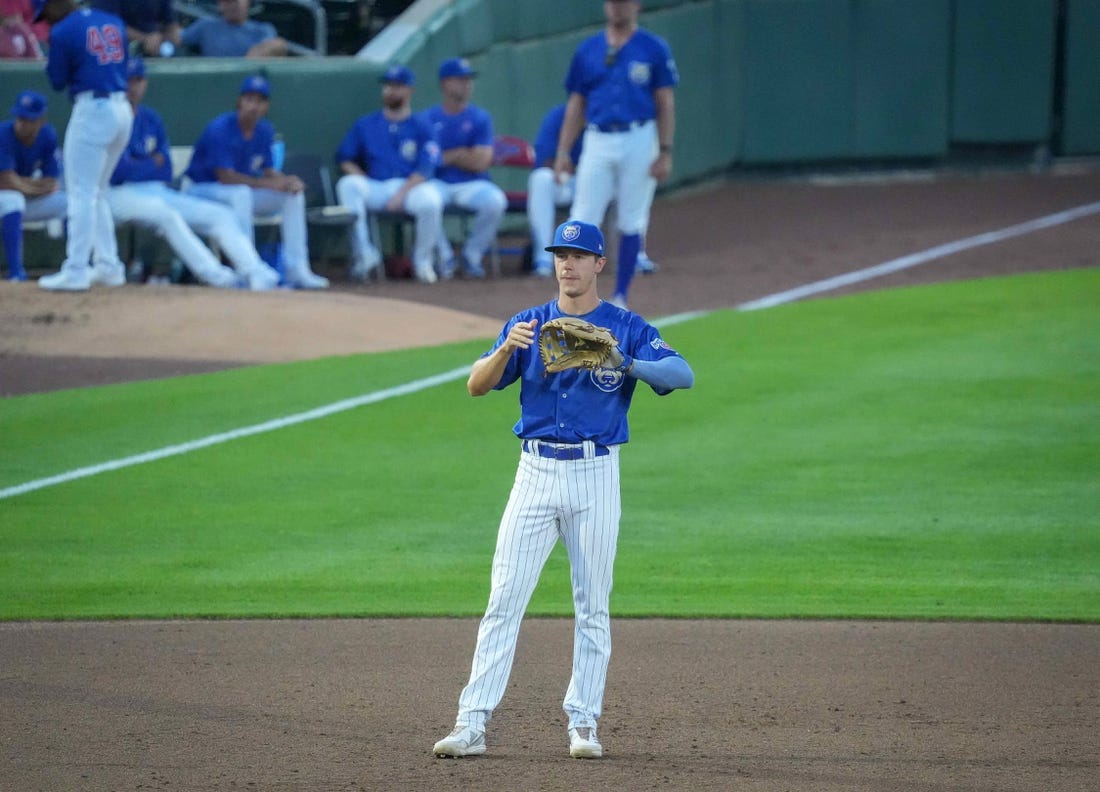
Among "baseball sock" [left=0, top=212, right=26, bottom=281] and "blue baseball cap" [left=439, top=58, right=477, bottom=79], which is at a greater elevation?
"blue baseball cap" [left=439, top=58, right=477, bottom=79]

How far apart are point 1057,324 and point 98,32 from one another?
7.02 m

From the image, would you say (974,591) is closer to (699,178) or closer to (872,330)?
(872,330)

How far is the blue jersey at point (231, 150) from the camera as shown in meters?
12.9

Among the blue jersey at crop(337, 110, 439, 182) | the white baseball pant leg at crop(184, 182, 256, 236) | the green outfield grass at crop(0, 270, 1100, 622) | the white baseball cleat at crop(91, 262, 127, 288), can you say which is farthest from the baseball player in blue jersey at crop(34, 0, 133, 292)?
the blue jersey at crop(337, 110, 439, 182)

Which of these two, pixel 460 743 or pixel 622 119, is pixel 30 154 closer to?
pixel 622 119

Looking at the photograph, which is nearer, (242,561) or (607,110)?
(242,561)

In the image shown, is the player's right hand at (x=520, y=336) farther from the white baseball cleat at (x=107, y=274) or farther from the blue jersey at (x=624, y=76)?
the white baseball cleat at (x=107, y=274)

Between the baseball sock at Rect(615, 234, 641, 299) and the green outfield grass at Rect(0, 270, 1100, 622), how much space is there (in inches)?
19.5

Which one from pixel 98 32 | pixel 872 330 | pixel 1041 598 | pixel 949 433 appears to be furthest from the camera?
pixel 872 330

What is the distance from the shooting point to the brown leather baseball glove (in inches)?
171

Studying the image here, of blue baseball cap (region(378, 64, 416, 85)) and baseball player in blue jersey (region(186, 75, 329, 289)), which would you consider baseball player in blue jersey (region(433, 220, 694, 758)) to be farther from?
blue baseball cap (region(378, 64, 416, 85))

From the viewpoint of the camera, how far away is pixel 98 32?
36.4ft

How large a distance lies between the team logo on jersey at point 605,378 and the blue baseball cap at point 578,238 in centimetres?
32

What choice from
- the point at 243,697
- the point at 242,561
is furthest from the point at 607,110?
the point at 243,697
